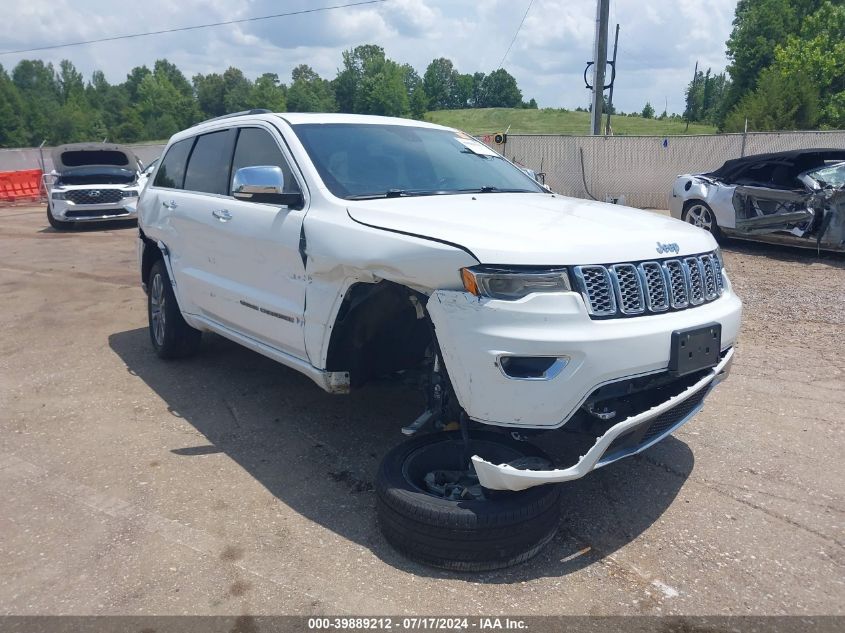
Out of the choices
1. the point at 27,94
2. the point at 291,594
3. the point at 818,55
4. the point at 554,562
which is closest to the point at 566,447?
the point at 554,562

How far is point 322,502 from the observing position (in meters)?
3.75

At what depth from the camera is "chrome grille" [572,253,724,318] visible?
3.03 metres

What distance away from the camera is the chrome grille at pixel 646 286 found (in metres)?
3.03

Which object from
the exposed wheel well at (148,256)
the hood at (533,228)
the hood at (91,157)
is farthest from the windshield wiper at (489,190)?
the hood at (91,157)

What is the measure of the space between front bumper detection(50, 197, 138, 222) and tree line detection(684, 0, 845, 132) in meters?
29.0

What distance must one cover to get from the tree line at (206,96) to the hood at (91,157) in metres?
35.9

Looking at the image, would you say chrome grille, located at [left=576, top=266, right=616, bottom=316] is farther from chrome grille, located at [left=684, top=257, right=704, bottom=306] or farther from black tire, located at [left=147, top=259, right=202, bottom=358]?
black tire, located at [left=147, top=259, right=202, bottom=358]

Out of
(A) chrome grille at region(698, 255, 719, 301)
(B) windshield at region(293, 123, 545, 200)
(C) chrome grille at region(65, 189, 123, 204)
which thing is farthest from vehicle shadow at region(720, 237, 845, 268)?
(C) chrome grille at region(65, 189, 123, 204)

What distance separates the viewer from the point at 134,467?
420 cm

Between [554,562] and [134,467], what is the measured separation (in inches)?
98.6

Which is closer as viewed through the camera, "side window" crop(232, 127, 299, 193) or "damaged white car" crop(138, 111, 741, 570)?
"damaged white car" crop(138, 111, 741, 570)

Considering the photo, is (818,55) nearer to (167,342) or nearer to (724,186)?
(724,186)

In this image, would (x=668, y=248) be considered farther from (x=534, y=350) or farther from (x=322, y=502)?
(x=322, y=502)

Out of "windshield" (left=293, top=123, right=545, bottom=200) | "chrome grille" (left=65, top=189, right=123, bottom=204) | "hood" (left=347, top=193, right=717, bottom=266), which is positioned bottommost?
"chrome grille" (left=65, top=189, right=123, bottom=204)
